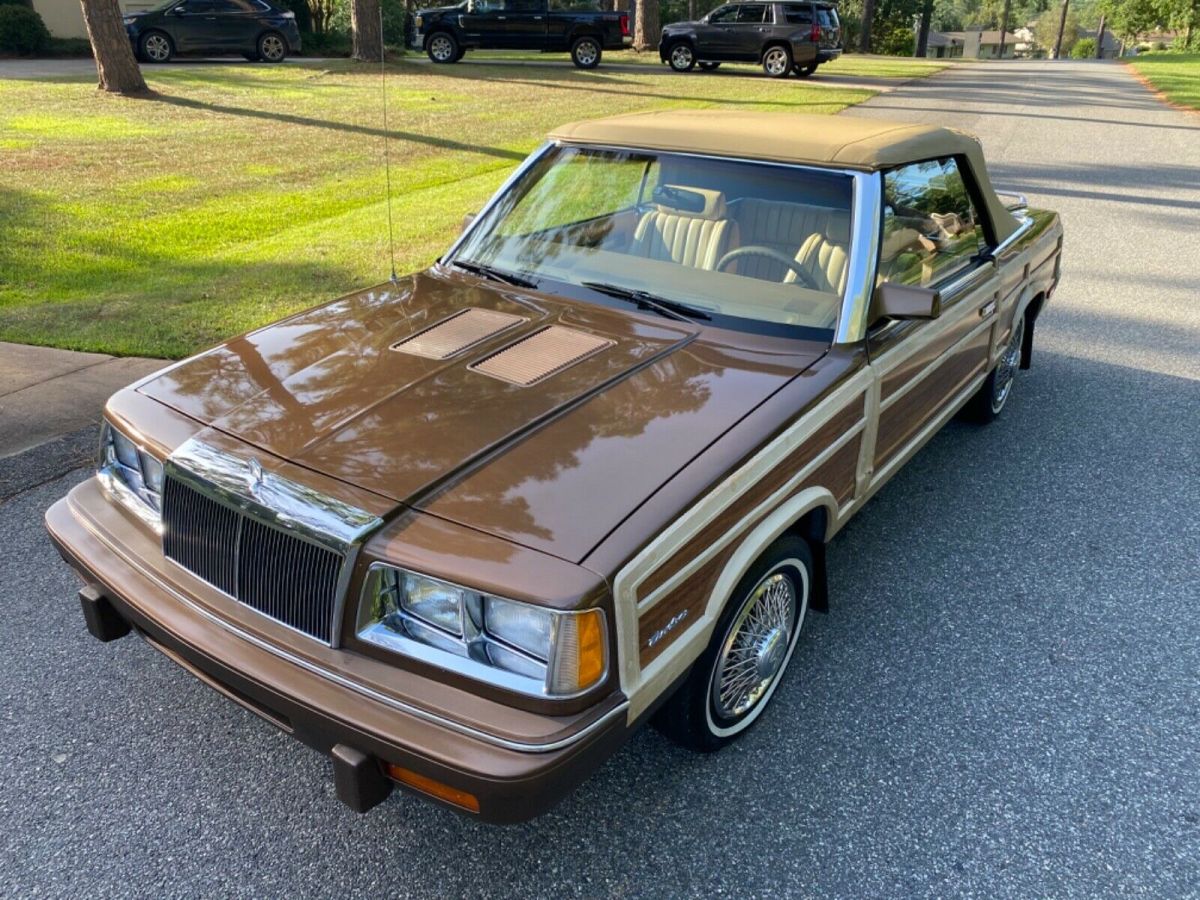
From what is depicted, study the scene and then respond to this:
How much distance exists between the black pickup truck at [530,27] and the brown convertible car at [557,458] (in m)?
21.3

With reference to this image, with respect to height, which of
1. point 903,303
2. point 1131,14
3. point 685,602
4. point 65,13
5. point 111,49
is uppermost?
point 1131,14

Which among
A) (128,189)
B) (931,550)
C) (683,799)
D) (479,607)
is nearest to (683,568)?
(479,607)

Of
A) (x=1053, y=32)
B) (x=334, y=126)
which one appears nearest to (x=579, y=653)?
(x=334, y=126)

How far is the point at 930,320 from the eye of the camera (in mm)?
3271

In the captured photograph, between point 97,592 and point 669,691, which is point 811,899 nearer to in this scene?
point 669,691

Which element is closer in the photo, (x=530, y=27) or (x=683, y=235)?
(x=683, y=235)

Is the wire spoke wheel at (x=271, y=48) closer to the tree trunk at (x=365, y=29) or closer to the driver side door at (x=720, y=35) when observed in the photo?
the tree trunk at (x=365, y=29)

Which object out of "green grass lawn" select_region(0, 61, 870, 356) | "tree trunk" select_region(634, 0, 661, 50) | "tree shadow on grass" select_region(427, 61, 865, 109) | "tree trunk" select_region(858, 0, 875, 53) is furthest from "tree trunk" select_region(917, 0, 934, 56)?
"green grass lawn" select_region(0, 61, 870, 356)

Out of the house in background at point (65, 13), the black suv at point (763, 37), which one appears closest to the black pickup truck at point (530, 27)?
the black suv at point (763, 37)

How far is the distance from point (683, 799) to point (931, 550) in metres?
1.79

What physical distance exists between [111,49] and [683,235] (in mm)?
14951

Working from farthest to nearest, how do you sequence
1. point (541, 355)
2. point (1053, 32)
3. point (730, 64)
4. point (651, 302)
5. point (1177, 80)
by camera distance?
point (1053, 32) < point (730, 64) < point (1177, 80) < point (651, 302) < point (541, 355)

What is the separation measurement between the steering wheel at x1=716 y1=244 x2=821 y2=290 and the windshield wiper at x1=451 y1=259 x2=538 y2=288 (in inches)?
28.2

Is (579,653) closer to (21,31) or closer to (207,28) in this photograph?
(207,28)
